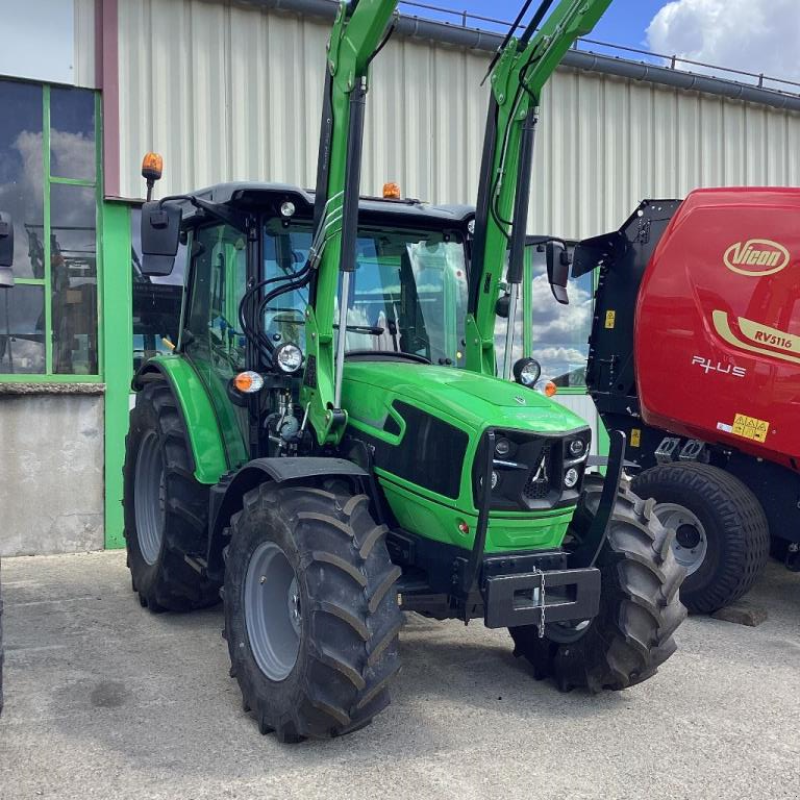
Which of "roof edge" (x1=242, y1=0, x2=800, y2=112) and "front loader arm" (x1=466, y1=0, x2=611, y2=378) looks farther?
"roof edge" (x1=242, y1=0, x2=800, y2=112)

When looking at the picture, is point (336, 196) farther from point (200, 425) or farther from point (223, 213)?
point (200, 425)

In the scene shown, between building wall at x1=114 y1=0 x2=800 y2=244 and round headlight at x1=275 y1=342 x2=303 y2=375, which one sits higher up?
building wall at x1=114 y1=0 x2=800 y2=244

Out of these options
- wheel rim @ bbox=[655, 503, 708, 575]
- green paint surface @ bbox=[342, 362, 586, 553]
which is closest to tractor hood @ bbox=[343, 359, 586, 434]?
green paint surface @ bbox=[342, 362, 586, 553]

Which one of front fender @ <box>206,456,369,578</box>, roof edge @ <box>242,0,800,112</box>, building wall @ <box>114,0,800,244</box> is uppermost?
roof edge @ <box>242,0,800,112</box>

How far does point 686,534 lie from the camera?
6113mm

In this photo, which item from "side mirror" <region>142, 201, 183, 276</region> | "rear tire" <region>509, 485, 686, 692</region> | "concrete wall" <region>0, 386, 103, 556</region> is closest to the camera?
"rear tire" <region>509, 485, 686, 692</region>

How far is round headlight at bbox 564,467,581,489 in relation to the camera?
394 cm

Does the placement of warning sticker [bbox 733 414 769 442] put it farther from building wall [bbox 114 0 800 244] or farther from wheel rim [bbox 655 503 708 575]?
building wall [bbox 114 0 800 244]

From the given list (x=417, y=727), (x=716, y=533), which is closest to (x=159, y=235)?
(x=417, y=727)

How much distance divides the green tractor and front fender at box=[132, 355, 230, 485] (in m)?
0.01

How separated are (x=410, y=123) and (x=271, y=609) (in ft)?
19.5

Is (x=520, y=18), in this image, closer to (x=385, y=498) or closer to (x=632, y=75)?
(x=385, y=498)

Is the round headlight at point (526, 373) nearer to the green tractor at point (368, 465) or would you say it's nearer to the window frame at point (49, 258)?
the green tractor at point (368, 465)

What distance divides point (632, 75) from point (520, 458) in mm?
7275
